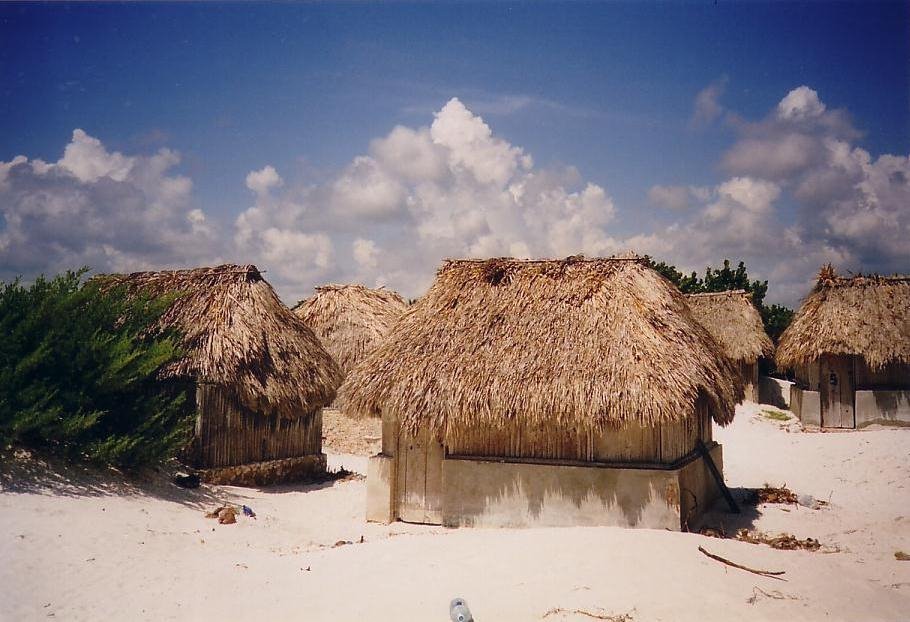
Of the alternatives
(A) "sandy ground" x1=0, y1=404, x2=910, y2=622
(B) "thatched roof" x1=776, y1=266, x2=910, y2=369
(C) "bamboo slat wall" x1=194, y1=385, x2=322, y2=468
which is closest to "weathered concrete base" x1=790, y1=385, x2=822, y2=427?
(B) "thatched roof" x1=776, y1=266, x2=910, y2=369

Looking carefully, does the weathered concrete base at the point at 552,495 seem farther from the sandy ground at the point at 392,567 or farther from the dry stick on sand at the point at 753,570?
the dry stick on sand at the point at 753,570

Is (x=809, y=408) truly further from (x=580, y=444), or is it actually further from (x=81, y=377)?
(x=81, y=377)

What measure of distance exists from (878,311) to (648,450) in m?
12.8

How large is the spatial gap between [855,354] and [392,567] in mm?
15355

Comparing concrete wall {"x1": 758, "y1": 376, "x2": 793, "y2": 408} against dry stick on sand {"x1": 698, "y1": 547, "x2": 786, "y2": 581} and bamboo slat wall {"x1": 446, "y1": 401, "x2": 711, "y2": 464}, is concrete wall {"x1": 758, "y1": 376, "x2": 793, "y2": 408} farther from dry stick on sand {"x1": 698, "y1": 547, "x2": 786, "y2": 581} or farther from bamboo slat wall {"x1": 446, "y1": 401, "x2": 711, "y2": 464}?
dry stick on sand {"x1": 698, "y1": 547, "x2": 786, "y2": 581}

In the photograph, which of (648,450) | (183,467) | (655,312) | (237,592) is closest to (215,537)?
(237,592)

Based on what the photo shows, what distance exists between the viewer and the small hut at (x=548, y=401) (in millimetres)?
8891

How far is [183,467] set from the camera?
11.8m

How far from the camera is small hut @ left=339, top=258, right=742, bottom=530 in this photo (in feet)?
29.2

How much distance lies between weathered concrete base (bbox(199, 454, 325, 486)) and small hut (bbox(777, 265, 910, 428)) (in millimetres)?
13436

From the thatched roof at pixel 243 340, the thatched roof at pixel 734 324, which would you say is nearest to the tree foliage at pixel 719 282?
the thatched roof at pixel 734 324

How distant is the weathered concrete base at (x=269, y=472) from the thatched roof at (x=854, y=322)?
1344 cm

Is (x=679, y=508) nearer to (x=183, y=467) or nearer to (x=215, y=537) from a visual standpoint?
(x=215, y=537)

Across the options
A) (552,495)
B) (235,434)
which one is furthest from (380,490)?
(235,434)
